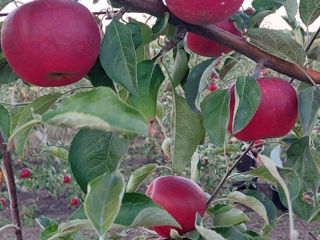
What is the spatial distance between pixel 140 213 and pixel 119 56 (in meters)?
0.18

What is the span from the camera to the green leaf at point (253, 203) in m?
0.83

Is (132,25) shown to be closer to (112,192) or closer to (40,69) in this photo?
(40,69)

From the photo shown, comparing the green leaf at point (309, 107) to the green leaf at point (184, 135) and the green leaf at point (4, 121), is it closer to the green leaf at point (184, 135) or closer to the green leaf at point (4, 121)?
the green leaf at point (184, 135)

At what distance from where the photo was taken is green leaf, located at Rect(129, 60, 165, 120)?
0.63 m

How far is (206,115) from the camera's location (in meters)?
0.66

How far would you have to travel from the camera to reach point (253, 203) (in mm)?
864

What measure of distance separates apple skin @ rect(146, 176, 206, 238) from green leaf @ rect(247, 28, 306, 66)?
0.30 meters

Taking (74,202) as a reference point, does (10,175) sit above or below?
above

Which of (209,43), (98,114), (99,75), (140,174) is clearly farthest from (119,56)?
(140,174)

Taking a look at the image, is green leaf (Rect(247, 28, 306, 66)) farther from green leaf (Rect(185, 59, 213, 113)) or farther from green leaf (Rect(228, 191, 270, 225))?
green leaf (Rect(228, 191, 270, 225))

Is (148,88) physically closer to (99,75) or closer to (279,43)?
(99,75)

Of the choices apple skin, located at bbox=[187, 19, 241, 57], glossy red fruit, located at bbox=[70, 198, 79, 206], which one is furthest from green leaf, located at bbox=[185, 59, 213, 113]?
glossy red fruit, located at bbox=[70, 198, 79, 206]

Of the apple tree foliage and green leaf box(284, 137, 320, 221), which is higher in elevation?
the apple tree foliage

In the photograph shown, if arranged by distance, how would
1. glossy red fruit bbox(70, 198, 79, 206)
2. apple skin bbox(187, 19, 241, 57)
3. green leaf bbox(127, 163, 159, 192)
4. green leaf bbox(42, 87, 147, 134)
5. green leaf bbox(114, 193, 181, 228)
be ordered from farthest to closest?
glossy red fruit bbox(70, 198, 79, 206) → green leaf bbox(127, 163, 159, 192) → apple skin bbox(187, 19, 241, 57) → green leaf bbox(114, 193, 181, 228) → green leaf bbox(42, 87, 147, 134)
